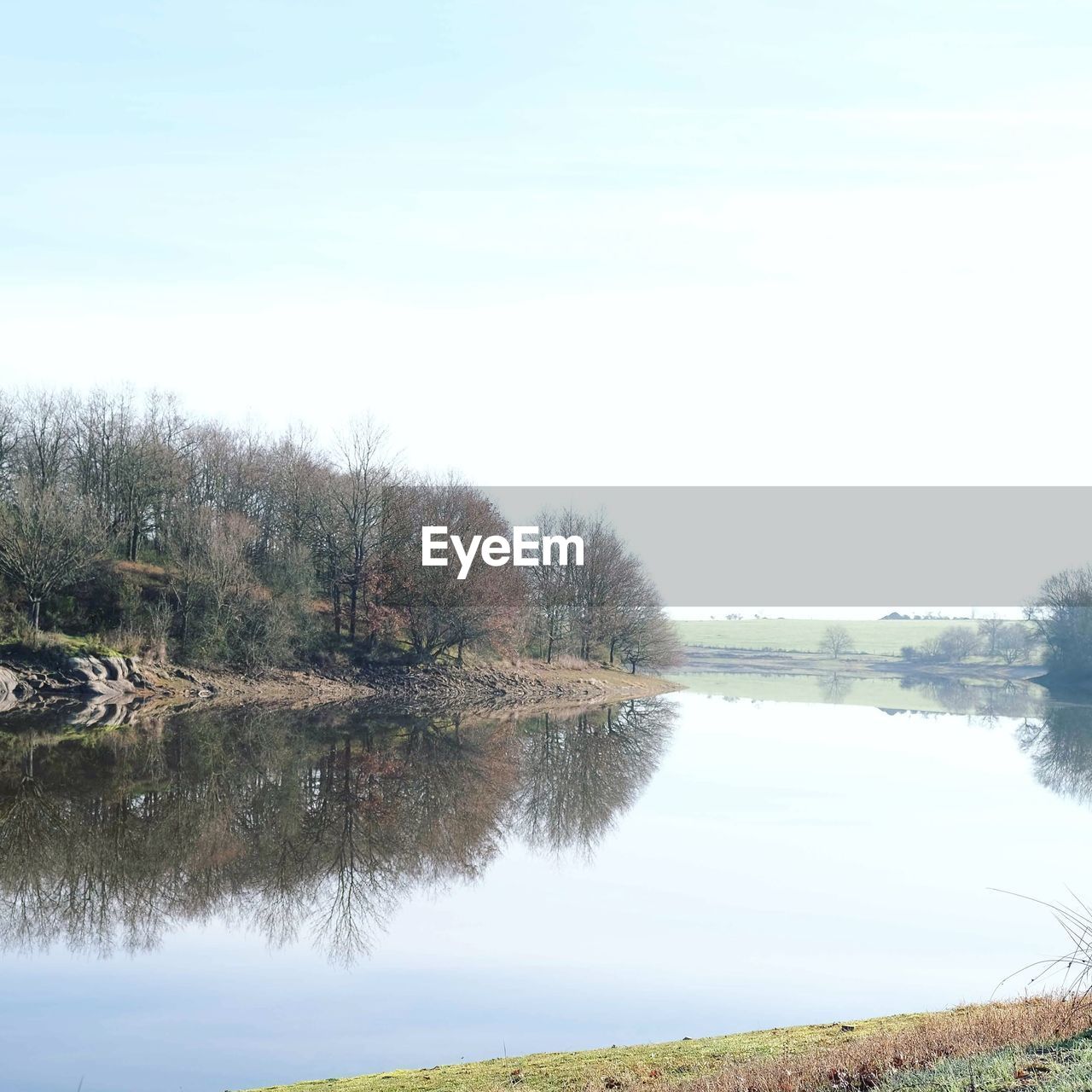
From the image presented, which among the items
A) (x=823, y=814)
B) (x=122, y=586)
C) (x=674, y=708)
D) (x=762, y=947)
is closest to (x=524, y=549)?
(x=674, y=708)

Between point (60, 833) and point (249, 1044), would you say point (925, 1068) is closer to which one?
point (249, 1044)

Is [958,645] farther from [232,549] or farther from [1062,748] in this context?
[232,549]

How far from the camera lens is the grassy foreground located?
8797 millimetres

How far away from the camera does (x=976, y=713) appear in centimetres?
7081

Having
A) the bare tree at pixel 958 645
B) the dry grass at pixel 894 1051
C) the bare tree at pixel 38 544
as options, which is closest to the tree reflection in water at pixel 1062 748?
the dry grass at pixel 894 1051

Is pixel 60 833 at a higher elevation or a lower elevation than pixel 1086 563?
lower

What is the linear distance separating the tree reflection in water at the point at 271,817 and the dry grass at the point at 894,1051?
7.34m

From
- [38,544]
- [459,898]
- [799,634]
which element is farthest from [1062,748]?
[799,634]

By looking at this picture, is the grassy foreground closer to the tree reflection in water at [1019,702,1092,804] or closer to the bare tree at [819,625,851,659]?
the tree reflection in water at [1019,702,1092,804]

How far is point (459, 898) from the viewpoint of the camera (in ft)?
59.6

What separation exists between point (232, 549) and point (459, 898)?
134ft

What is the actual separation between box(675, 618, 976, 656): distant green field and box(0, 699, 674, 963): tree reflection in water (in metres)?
116

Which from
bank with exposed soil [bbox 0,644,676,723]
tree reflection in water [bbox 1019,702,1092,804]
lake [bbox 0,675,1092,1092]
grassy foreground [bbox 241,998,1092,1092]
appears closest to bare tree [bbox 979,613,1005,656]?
tree reflection in water [bbox 1019,702,1092,804]

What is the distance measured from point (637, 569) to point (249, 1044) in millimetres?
71332
